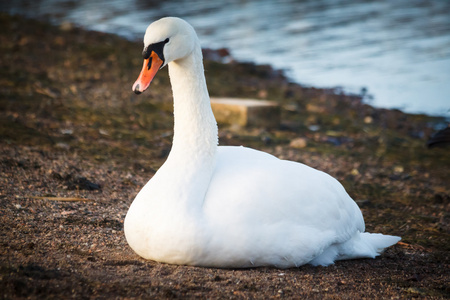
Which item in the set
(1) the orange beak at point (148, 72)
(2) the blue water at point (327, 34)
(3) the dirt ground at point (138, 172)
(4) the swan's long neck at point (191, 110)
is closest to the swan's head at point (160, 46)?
(1) the orange beak at point (148, 72)

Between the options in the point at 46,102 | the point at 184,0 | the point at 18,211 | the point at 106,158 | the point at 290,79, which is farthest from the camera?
the point at 184,0

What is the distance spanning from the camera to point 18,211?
17.2 feet

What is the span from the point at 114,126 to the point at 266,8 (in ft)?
49.4

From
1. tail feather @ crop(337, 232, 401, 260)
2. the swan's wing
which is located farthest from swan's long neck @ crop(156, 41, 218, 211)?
tail feather @ crop(337, 232, 401, 260)

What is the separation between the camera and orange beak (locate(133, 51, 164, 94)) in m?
4.19

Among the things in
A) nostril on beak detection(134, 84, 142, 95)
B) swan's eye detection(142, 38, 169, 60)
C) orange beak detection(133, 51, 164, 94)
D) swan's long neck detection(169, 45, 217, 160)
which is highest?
swan's eye detection(142, 38, 169, 60)

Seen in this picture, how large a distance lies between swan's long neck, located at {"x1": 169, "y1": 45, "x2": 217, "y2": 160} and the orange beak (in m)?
0.35

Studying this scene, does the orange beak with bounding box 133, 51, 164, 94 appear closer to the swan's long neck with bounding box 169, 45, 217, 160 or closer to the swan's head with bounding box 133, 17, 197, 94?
the swan's head with bounding box 133, 17, 197, 94

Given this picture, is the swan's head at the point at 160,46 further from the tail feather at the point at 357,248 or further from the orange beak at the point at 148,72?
the tail feather at the point at 357,248

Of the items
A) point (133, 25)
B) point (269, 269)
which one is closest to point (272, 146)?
point (269, 269)

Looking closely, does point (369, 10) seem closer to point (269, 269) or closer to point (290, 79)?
point (290, 79)

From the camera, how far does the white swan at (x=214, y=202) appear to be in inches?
165

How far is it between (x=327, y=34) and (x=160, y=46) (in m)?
13.8

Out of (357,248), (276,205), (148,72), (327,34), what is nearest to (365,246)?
(357,248)
